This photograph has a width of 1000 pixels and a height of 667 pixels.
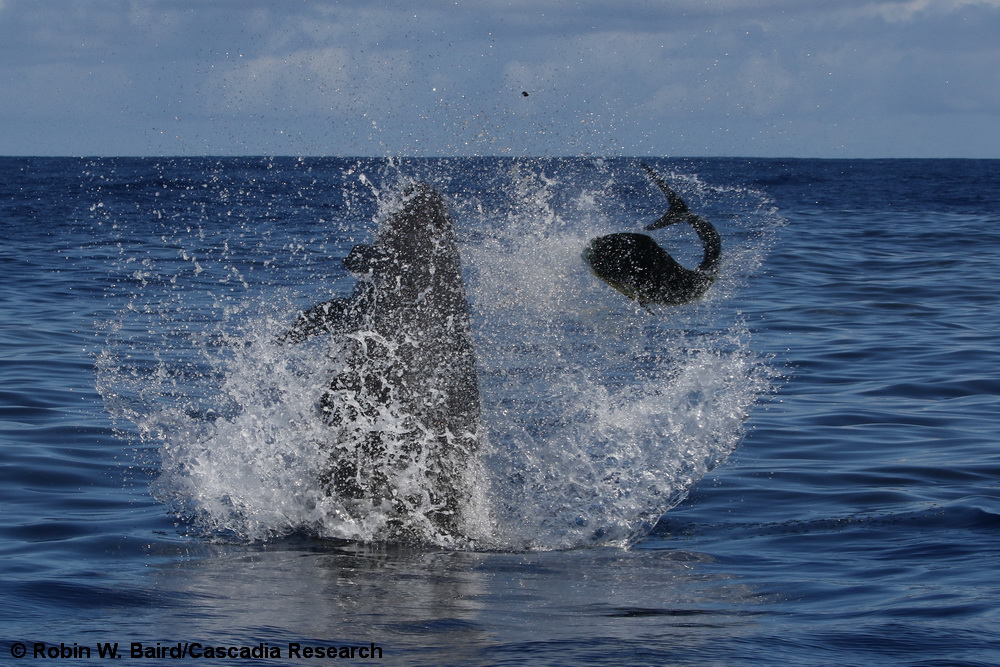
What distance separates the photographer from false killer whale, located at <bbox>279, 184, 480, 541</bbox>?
8.09 meters

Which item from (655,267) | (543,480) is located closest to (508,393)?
(543,480)

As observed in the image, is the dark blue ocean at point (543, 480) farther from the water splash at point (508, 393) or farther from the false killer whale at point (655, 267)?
the false killer whale at point (655, 267)

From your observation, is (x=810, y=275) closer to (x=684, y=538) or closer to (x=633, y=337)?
(x=633, y=337)

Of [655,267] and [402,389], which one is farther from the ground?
[655,267]

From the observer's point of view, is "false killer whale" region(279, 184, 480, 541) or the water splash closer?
"false killer whale" region(279, 184, 480, 541)

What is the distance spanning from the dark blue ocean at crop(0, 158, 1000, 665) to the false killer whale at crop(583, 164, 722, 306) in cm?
24

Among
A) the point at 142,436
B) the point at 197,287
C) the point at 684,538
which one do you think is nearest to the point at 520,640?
the point at 684,538

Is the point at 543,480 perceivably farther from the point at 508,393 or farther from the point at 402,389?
the point at 508,393

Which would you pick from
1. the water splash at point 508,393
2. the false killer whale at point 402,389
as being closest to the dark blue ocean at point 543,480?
the water splash at point 508,393

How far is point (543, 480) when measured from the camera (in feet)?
30.8

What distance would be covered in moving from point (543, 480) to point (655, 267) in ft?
6.94

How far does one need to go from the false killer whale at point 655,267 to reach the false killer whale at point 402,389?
1043 mm

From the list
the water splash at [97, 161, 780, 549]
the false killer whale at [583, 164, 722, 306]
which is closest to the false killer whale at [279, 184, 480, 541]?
the water splash at [97, 161, 780, 549]

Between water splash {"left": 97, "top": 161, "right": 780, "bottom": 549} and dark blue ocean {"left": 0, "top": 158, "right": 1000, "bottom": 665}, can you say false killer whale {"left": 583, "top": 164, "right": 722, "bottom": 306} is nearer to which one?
dark blue ocean {"left": 0, "top": 158, "right": 1000, "bottom": 665}
